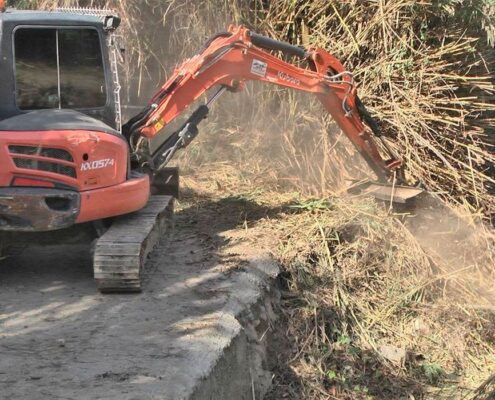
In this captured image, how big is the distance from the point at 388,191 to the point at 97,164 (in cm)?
363

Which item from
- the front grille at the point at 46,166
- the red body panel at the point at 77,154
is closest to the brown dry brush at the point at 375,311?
the red body panel at the point at 77,154

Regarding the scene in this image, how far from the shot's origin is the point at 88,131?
5223mm

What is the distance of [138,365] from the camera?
3.96m

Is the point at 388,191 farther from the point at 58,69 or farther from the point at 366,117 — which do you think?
the point at 58,69

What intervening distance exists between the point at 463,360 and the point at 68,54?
4337 millimetres

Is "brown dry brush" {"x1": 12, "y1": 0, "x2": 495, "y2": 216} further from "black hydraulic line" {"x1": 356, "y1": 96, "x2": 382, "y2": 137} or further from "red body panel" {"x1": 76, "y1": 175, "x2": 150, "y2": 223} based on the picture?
"red body panel" {"x1": 76, "y1": 175, "x2": 150, "y2": 223}

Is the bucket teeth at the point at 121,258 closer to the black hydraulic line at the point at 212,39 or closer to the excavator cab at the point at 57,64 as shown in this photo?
the excavator cab at the point at 57,64

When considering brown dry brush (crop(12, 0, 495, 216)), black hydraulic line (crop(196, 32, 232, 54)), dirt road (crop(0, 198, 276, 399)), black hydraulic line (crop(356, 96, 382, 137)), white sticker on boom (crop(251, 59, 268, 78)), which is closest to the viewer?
dirt road (crop(0, 198, 276, 399))

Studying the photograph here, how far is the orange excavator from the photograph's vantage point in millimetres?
5074

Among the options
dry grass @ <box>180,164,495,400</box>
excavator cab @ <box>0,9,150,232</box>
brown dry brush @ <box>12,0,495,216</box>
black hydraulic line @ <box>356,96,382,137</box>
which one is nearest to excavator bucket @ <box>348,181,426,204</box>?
dry grass @ <box>180,164,495,400</box>

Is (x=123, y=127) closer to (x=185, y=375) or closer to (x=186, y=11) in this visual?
(x=185, y=375)

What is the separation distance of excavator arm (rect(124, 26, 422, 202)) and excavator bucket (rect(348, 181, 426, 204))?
0.71 m

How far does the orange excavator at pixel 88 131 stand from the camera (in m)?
5.07

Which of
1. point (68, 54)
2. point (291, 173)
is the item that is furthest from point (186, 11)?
point (68, 54)
